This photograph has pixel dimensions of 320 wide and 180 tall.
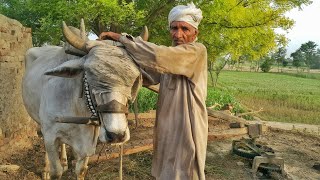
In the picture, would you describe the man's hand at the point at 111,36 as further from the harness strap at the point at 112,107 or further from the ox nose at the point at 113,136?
the ox nose at the point at 113,136

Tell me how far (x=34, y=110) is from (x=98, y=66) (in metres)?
2.50

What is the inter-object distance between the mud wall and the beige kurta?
375 cm

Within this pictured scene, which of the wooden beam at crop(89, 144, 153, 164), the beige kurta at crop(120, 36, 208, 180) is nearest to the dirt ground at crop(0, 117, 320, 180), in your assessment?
the wooden beam at crop(89, 144, 153, 164)

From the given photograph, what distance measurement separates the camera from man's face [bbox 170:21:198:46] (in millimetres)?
2416

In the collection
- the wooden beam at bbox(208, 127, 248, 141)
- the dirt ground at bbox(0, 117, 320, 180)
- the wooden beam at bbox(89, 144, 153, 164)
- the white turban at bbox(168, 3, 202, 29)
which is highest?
the white turban at bbox(168, 3, 202, 29)

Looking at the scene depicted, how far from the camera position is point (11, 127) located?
5.60 m

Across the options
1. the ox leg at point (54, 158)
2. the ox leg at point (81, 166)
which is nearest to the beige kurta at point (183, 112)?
the ox leg at point (81, 166)

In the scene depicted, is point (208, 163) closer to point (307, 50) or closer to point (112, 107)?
point (112, 107)

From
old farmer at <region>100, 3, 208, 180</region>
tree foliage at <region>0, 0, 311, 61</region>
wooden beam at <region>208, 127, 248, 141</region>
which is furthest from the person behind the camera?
tree foliage at <region>0, 0, 311, 61</region>

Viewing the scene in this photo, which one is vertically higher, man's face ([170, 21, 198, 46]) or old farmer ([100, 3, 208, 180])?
man's face ([170, 21, 198, 46])

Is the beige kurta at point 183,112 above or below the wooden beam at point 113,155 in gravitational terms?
above

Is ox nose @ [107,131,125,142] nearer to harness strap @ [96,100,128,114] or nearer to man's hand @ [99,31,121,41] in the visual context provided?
harness strap @ [96,100,128,114]

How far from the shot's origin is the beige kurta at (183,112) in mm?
2240

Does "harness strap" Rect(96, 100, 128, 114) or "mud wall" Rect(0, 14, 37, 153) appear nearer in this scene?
"harness strap" Rect(96, 100, 128, 114)
